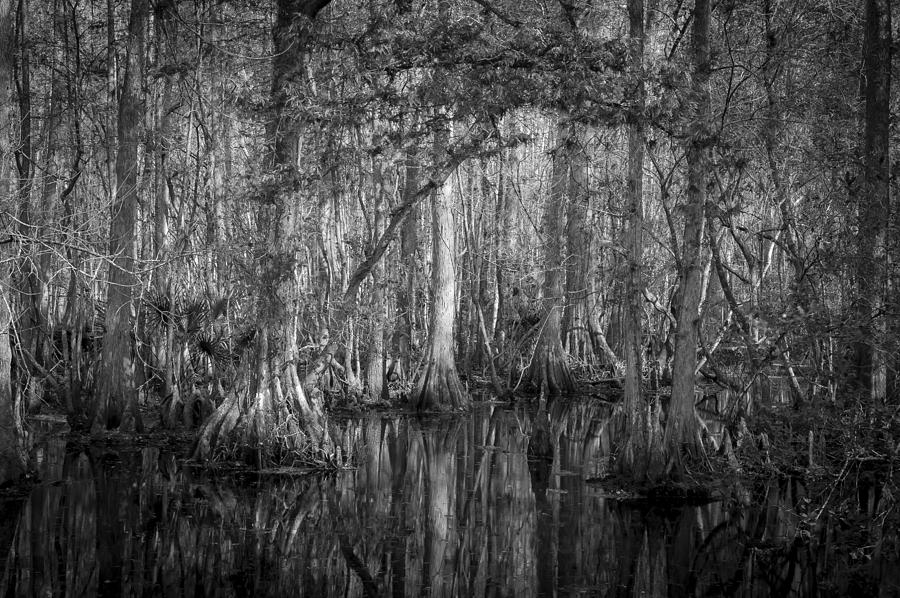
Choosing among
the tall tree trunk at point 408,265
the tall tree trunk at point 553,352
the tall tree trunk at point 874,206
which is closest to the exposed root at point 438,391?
the tall tree trunk at point 408,265

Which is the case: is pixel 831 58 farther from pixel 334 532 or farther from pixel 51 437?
pixel 51 437

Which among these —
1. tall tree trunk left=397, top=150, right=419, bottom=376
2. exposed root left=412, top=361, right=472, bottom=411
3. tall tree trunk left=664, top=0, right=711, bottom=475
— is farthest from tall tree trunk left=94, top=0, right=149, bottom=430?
tall tree trunk left=664, top=0, right=711, bottom=475

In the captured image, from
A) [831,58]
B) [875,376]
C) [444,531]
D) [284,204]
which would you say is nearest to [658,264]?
[831,58]

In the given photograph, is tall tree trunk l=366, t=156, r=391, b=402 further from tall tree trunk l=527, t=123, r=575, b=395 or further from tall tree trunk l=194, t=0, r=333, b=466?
tall tree trunk l=194, t=0, r=333, b=466

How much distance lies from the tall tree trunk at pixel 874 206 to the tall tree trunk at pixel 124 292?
927 centimetres

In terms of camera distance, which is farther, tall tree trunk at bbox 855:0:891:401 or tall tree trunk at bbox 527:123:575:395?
tall tree trunk at bbox 527:123:575:395

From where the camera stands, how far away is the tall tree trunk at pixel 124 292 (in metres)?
12.6

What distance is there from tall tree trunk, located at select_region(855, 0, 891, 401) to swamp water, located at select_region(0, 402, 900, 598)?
5.66 feet

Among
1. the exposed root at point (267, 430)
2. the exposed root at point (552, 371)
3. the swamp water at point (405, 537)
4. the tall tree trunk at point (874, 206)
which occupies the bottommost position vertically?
the swamp water at point (405, 537)

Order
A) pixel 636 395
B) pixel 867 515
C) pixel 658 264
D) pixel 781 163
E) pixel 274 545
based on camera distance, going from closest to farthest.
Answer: pixel 274 545 < pixel 867 515 < pixel 636 395 < pixel 781 163 < pixel 658 264

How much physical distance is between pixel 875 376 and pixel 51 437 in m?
10.9

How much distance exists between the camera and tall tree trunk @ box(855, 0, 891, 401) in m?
9.34

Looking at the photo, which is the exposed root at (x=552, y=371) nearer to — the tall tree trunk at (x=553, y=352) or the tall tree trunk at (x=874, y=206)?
the tall tree trunk at (x=553, y=352)

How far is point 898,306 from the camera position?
8750 mm
